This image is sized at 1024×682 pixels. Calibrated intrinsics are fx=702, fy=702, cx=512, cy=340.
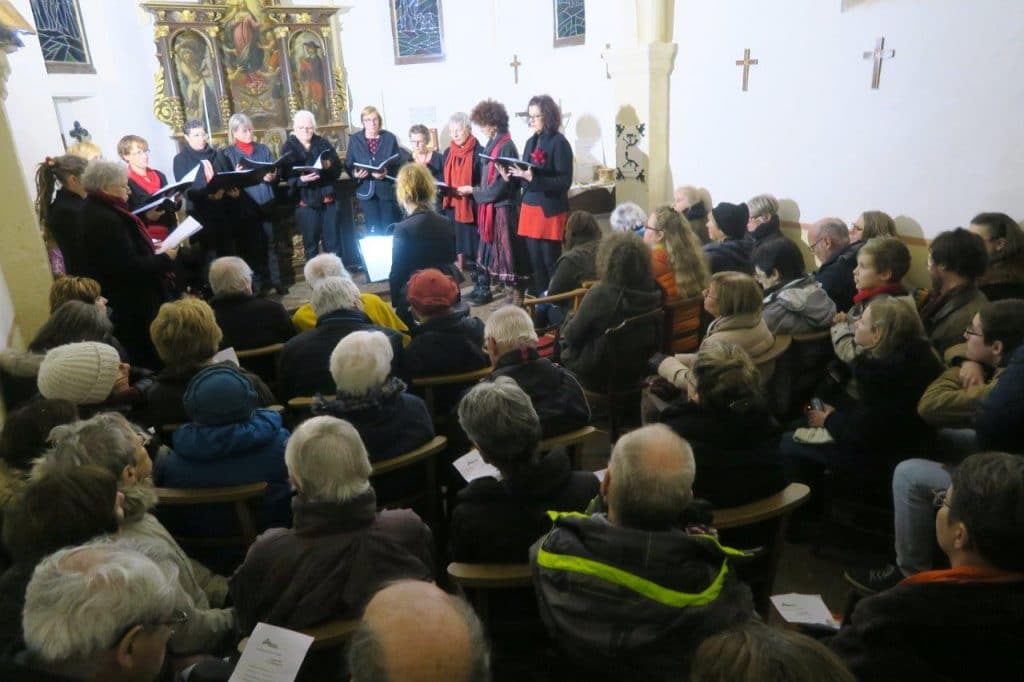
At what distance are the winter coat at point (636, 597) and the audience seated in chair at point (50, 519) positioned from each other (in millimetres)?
1041

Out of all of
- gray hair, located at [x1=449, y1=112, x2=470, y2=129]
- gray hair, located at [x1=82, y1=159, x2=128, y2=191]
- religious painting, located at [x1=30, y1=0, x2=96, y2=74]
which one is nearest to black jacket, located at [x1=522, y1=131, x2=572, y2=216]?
gray hair, located at [x1=449, y1=112, x2=470, y2=129]

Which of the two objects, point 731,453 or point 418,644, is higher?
point 418,644

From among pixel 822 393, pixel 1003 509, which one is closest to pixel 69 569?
pixel 1003 509

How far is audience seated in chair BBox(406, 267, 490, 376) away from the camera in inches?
120

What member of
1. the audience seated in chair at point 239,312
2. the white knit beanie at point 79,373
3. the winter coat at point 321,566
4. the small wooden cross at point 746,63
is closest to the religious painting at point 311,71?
the small wooden cross at point 746,63

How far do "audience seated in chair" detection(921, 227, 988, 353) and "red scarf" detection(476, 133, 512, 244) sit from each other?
372 centimetres

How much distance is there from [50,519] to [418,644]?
3.38 ft

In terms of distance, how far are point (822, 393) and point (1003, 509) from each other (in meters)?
1.93

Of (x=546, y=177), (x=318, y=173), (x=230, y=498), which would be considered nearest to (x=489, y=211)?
(x=546, y=177)

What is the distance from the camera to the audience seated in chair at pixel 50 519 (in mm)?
1527

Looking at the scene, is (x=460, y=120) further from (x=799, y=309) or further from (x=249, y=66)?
(x=249, y=66)

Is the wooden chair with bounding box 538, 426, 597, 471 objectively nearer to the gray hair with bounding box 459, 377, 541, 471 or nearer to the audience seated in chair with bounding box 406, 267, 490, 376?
the gray hair with bounding box 459, 377, 541, 471

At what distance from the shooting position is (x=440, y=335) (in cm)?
309

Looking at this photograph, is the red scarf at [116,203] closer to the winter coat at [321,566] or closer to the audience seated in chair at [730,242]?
the winter coat at [321,566]
